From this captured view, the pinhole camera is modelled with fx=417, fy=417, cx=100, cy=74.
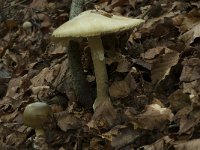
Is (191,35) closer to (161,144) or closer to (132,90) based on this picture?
(132,90)

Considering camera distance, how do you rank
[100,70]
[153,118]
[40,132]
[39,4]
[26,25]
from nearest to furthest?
[153,118]
[100,70]
[40,132]
[26,25]
[39,4]

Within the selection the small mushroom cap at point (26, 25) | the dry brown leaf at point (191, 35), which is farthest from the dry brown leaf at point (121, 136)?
the small mushroom cap at point (26, 25)

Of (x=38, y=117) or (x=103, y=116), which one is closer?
(x=103, y=116)

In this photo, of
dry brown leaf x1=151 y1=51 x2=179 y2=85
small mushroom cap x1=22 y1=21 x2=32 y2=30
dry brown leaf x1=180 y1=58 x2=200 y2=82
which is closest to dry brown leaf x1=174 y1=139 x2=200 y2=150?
dry brown leaf x1=180 y1=58 x2=200 y2=82

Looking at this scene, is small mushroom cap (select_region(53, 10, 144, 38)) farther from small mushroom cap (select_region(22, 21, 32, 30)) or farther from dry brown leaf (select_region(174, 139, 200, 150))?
small mushroom cap (select_region(22, 21, 32, 30))

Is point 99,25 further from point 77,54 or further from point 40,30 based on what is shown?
point 40,30

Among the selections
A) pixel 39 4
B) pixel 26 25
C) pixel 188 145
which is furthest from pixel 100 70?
pixel 39 4
